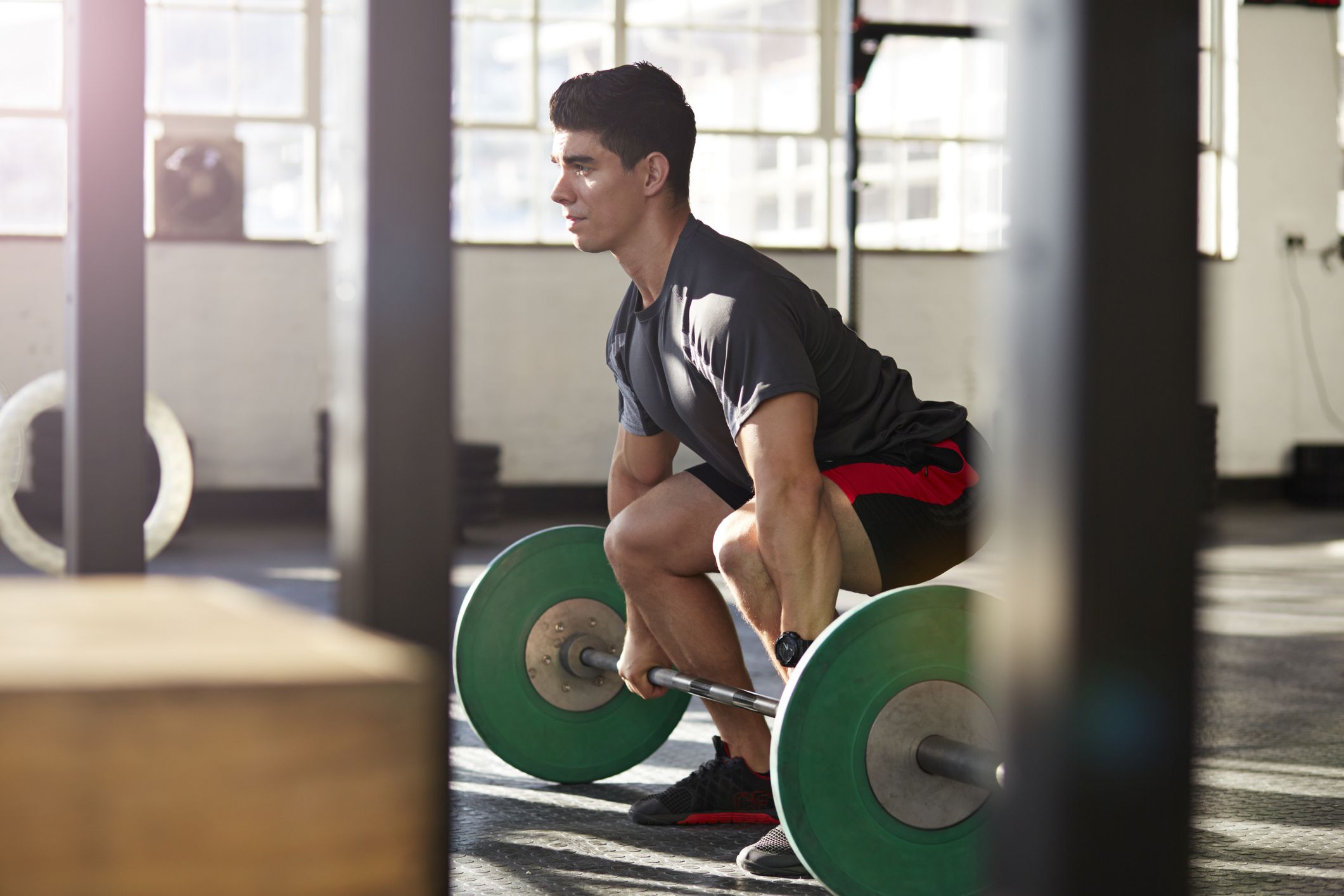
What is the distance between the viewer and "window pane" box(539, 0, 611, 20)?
852cm

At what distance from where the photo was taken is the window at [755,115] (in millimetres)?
8500

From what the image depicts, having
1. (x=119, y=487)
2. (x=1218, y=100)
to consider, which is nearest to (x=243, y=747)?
(x=119, y=487)

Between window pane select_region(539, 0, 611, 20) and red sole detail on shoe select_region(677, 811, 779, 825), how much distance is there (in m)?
6.82

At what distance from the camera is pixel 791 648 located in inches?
78.9

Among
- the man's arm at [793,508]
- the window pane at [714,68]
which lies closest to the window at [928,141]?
the window pane at [714,68]

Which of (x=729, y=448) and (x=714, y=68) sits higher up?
(x=714, y=68)

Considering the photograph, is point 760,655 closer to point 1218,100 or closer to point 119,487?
point 119,487

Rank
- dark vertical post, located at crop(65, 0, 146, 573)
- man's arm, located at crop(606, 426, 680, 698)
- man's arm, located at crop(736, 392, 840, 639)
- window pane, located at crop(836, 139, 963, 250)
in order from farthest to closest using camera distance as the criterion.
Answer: window pane, located at crop(836, 139, 963, 250), man's arm, located at crop(606, 426, 680, 698), man's arm, located at crop(736, 392, 840, 639), dark vertical post, located at crop(65, 0, 146, 573)

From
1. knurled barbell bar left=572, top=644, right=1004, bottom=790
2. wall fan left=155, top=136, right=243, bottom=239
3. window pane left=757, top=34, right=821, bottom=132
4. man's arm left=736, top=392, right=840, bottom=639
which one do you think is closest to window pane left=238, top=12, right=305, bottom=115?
wall fan left=155, top=136, right=243, bottom=239

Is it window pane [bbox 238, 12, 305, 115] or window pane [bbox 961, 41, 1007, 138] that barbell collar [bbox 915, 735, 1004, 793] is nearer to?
window pane [bbox 238, 12, 305, 115]

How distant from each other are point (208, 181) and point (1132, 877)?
7905 mm

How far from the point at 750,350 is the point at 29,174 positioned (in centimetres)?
695

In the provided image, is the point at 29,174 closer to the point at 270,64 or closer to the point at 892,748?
the point at 270,64

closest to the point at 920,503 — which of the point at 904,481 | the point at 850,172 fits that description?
the point at 904,481
